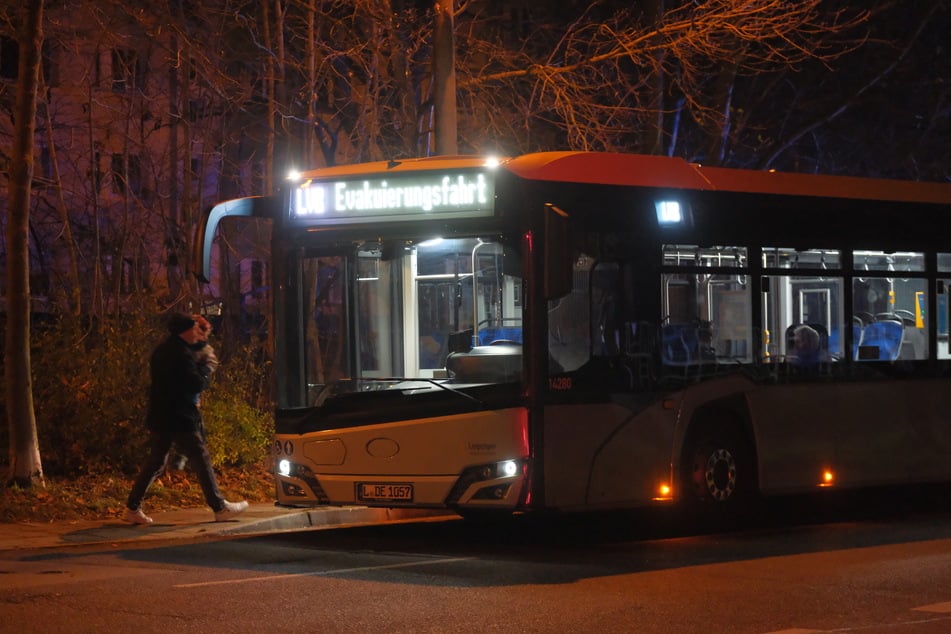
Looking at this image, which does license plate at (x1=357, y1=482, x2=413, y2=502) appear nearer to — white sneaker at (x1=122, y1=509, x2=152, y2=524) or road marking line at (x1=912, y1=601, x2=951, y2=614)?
white sneaker at (x1=122, y1=509, x2=152, y2=524)

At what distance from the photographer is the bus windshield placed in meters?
11.8

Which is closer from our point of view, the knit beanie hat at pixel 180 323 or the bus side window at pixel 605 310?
the bus side window at pixel 605 310

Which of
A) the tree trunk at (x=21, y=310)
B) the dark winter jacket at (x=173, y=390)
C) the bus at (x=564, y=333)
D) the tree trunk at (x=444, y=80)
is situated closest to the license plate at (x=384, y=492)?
the bus at (x=564, y=333)

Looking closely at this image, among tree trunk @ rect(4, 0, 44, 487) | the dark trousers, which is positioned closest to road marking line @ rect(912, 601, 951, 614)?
the dark trousers

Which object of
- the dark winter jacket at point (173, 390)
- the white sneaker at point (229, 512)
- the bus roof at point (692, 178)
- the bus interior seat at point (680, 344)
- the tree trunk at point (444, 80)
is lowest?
the white sneaker at point (229, 512)

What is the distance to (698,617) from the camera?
8.72 metres

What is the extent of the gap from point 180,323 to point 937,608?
765 cm

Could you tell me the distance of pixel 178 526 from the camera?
13.9 metres

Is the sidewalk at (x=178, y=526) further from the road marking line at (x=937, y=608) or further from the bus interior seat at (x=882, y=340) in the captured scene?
the road marking line at (x=937, y=608)

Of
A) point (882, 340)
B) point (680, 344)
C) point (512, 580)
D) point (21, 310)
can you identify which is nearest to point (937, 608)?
point (512, 580)

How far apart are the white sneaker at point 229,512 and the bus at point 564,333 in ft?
5.91

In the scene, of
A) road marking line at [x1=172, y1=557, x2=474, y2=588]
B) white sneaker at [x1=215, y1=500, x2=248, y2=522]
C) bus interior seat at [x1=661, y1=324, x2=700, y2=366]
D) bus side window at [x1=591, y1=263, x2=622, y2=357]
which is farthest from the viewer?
white sneaker at [x1=215, y1=500, x2=248, y2=522]

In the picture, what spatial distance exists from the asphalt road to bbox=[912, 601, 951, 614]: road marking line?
0.02 metres

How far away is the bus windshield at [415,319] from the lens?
11.8m
